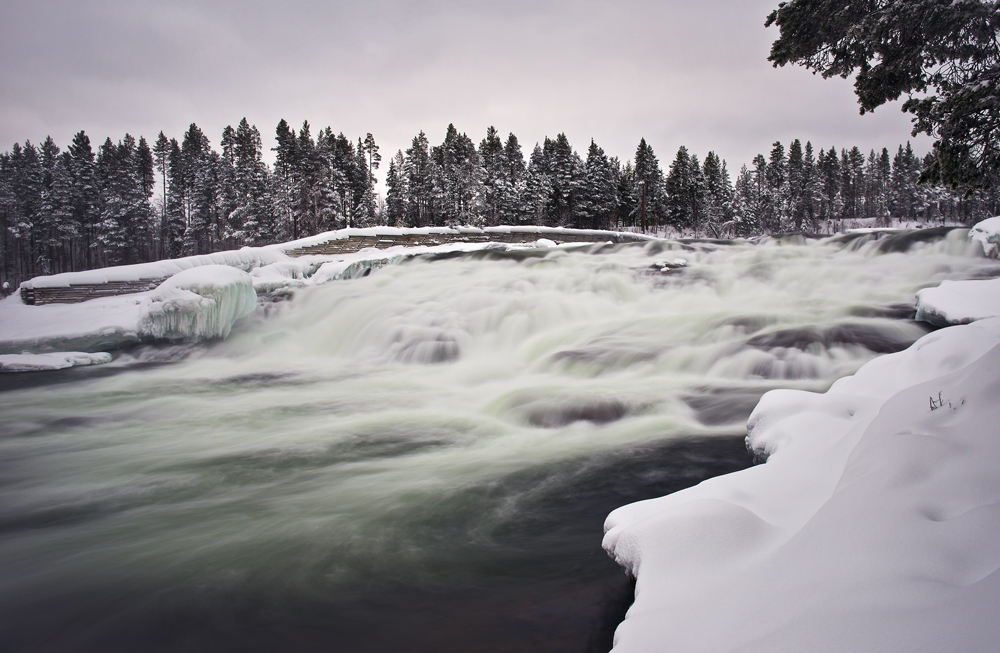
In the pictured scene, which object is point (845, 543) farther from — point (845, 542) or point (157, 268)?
point (157, 268)

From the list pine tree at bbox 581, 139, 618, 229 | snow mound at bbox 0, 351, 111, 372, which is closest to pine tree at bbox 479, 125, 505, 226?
pine tree at bbox 581, 139, 618, 229

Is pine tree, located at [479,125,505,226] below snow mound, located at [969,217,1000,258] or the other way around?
the other way around

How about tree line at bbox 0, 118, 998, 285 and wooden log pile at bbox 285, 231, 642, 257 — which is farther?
tree line at bbox 0, 118, 998, 285

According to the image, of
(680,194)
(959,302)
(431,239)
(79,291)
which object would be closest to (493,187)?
(680,194)

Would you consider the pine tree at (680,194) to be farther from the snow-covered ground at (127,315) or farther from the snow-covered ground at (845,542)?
the snow-covered ground at (845,542)

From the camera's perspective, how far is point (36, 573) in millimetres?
3139

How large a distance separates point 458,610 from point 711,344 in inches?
245

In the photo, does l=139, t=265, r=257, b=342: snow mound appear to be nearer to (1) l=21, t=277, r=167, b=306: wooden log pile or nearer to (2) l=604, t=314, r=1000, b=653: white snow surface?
(1) l=21, t=277, r=167, b=306: wooden log pile

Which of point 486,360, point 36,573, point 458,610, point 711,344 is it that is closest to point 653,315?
point 711,344

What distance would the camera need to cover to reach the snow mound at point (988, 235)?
1017cm

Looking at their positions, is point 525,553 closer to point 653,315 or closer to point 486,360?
point 486,360

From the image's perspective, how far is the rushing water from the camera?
8.66ft

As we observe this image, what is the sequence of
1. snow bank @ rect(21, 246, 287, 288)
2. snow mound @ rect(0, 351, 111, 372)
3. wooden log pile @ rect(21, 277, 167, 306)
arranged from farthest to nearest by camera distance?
snow bank @ rect(21, 246, 287, 288), wooden log pile @ rect(21, 277, 167, 306), snow mound @ rect(0, 351, 111, 372)

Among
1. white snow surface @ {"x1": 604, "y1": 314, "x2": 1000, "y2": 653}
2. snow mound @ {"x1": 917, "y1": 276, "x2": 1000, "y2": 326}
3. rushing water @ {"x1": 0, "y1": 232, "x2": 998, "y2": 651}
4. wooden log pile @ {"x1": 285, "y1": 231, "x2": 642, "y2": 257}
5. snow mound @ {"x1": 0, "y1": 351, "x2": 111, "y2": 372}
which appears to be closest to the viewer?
white snow surface @ {"x1": 604, "y1": 314, "x2": 1000, "y2": 653}
